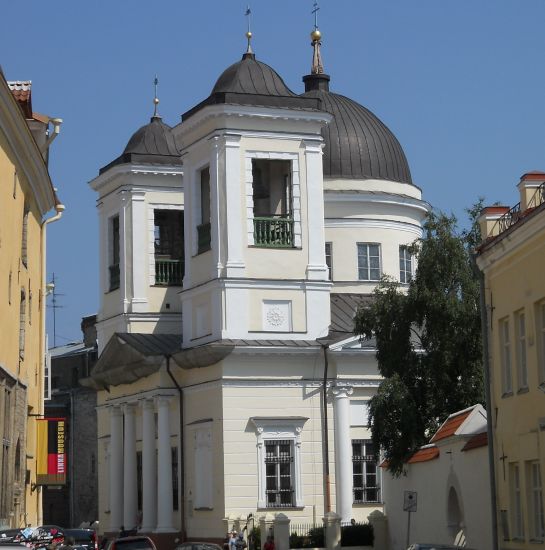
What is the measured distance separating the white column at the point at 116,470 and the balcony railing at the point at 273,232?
10.4 metres

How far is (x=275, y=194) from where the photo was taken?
53188mm

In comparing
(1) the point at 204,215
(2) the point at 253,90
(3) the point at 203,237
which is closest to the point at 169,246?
(1) the point at 204,215

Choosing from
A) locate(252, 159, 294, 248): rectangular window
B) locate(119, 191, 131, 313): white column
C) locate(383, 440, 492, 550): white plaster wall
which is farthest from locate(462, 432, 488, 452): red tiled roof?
locate(119, 191, 131, 313): white column

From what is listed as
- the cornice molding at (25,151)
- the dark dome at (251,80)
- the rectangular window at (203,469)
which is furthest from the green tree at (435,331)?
the cornice molding at (25,151)

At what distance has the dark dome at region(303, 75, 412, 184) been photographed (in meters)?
58.8

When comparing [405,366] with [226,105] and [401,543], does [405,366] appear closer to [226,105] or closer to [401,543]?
[401,543]

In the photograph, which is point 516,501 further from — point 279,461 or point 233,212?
point 233,212

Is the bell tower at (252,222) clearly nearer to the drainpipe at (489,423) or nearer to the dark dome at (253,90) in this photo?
the dark dome at (253,90)

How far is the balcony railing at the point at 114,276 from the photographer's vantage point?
5947cm

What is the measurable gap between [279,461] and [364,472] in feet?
9.95

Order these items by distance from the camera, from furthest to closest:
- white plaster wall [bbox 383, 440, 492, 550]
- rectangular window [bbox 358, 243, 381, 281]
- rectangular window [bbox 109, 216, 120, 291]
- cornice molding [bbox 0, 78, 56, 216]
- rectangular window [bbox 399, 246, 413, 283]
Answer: rectangular window [bbox 109, 216, 120, 291] → rectangular window [bbox 399, 246, 413, 283] → rectangular window [bbox 358, 243, 381, 281] → white plaster wall [bbox 383, 440, 492, 550] → cornice molding [bbox 0, 78, 56, 216]

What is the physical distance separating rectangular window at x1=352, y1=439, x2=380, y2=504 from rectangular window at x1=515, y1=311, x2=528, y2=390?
19332 millimetres

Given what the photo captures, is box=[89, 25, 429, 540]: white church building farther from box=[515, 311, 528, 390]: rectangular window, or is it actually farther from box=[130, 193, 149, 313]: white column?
box=[515, 311, 528, 390]: rectangular window

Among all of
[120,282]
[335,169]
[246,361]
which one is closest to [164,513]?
[246,361]
